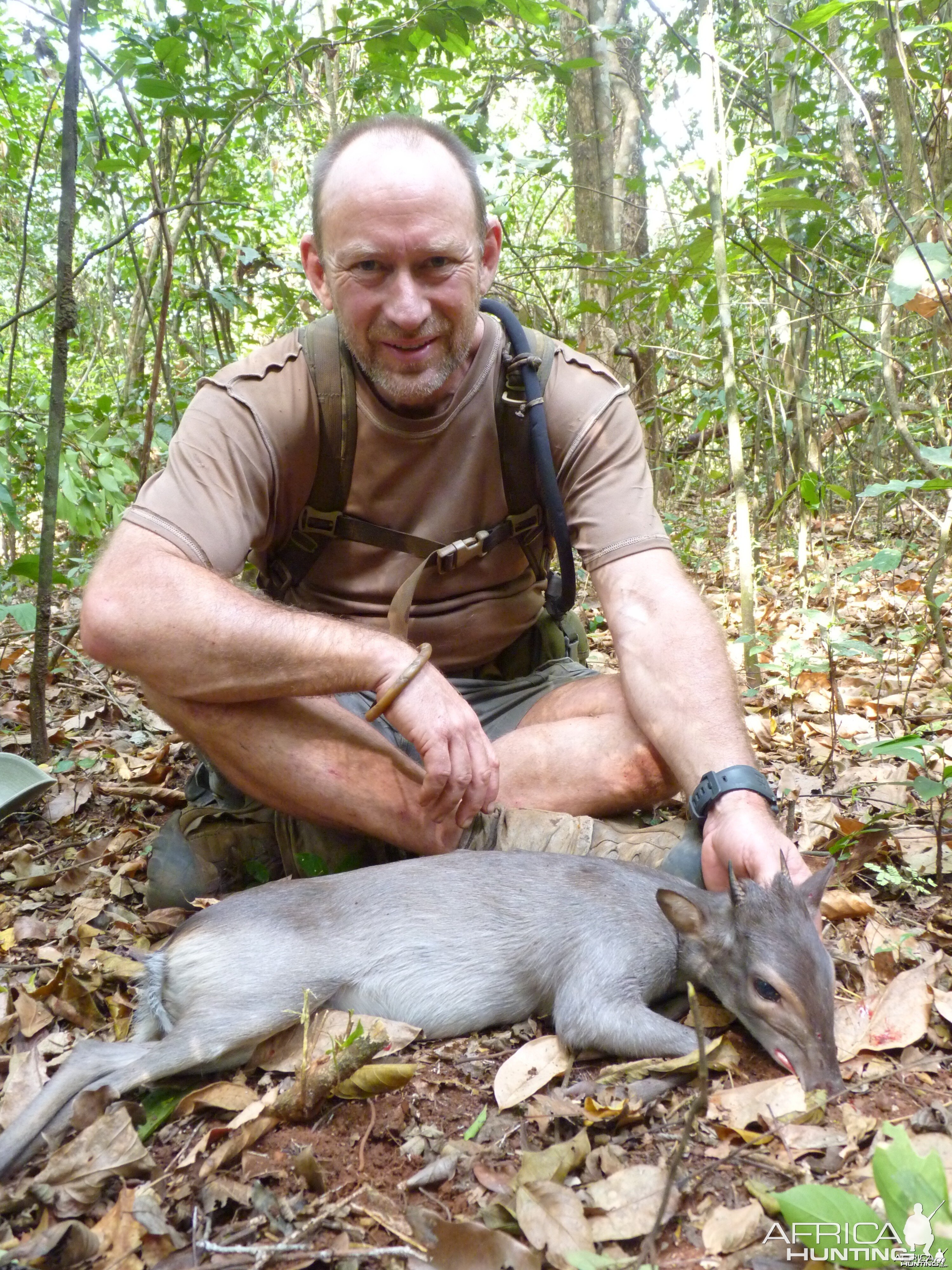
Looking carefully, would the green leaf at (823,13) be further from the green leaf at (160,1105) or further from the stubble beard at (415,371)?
the green leaf at (160,1105)

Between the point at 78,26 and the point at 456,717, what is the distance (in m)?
3.61

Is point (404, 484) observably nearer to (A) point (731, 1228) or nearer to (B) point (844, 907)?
(B) point (844, 907)

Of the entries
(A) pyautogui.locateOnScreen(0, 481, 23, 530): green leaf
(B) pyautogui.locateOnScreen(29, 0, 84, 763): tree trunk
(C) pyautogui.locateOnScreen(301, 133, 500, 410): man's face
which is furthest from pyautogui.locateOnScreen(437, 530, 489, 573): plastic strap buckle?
(A) pyautogui.locateOnScreen(0, 481, 23, 530): green leaf

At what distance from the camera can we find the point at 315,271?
13.7 feet

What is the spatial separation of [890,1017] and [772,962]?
1.31 feet

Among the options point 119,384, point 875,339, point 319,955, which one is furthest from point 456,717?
point 119,384

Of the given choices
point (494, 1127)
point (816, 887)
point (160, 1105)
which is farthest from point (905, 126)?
point (160, 1105)

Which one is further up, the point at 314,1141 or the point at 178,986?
the point at 178,986

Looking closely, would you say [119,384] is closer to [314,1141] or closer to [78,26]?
[78,26]

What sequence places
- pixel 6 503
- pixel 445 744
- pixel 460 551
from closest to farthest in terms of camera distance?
pixel 445 744
pixel 460 551
pixel 6 503

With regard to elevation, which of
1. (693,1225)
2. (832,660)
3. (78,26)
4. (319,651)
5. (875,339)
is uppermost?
(78,26)

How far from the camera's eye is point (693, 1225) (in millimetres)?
2070

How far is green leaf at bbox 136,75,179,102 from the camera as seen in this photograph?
5.29 meters

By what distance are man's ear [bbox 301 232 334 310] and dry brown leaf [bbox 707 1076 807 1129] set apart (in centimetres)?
321
